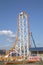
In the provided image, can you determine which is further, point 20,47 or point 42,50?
point 42,50

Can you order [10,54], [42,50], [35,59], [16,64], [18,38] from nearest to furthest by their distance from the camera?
[16,64] < [35,59] < [10,54] < [18,38] < [42,50]

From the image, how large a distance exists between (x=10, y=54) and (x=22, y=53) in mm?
5053

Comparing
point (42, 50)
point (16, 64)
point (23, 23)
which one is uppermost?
point (23, 23)

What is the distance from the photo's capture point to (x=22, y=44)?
212 ft

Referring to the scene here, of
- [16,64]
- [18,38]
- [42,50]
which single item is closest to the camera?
[16,64]

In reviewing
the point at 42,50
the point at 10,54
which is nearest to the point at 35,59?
the point at 10,54

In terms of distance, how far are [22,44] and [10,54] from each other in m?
5.83

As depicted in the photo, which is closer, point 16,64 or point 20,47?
point 16,64

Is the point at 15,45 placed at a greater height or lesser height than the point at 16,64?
greater

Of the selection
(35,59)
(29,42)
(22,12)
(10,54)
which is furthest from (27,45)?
(35,59)

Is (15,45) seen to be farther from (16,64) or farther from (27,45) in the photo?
(16,64)

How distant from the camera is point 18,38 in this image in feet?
213

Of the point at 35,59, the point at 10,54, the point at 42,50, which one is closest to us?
the point at 35,59

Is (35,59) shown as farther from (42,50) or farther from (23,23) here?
(42,50)
